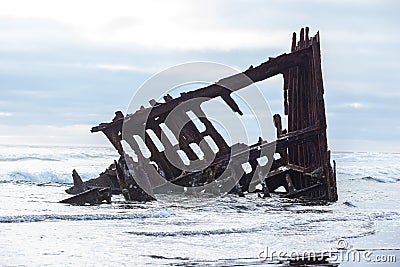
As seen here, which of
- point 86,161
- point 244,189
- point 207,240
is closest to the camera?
point 207,240

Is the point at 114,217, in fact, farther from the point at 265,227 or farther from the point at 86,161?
the point at 86,161

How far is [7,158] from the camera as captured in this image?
35969 millimetres

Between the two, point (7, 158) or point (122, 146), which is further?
point (7, 158)

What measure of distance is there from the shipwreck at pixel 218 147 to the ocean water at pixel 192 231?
0.36 metres

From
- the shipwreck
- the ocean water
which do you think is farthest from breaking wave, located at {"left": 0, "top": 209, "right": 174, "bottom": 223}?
the shipwreck

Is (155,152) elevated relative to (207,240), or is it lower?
elevated

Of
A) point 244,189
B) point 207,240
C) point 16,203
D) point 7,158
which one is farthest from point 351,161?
point 207,240

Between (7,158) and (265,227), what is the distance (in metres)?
28.0

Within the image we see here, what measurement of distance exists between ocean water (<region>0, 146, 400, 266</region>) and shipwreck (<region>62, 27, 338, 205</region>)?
0.36 metres

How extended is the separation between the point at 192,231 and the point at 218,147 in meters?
4.67

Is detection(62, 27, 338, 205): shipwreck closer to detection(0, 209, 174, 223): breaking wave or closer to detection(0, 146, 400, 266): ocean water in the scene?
detection(0, 146, 400, 266): ocean water

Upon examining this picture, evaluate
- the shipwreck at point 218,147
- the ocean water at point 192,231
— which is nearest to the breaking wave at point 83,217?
the ocean water at point 192,231

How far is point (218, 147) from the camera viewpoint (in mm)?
13891

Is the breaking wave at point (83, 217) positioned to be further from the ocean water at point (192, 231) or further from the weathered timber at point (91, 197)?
the weathered timber at point (91, 197)
